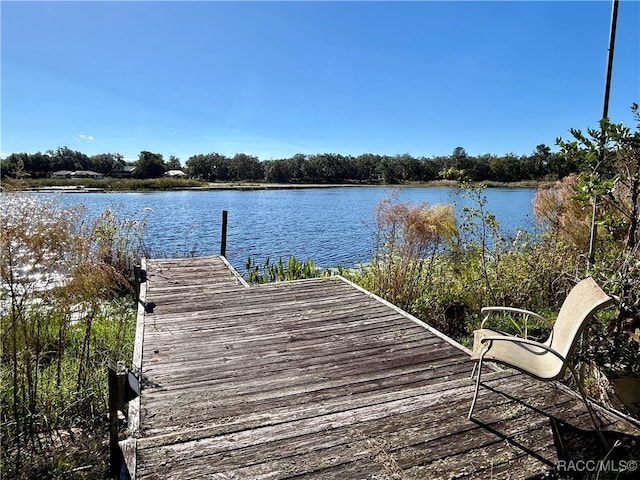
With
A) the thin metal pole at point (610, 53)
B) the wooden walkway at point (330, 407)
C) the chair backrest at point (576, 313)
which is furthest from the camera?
the thin metal pole at point (610, 53)

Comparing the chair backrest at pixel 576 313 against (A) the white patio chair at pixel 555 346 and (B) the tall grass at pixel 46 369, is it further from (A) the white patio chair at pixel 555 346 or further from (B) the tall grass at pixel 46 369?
(B) the tall grass at pixel 46 369

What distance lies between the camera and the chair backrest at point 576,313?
197 cm

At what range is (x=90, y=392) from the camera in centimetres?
298

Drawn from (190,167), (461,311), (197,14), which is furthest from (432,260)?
(190,167)

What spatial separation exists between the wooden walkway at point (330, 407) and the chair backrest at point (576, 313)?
404 mm

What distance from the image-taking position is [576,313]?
221 centimetres

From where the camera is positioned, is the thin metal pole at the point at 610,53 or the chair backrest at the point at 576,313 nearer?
the chair backrest at the point at 576,313

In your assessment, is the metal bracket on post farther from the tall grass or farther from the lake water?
the lake water

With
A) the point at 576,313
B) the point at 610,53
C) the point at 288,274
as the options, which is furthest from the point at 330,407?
the point at 288,274

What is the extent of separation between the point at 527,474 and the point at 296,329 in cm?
220

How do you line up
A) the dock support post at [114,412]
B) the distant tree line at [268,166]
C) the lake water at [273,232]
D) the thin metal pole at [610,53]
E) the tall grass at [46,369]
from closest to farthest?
the dock support post at [114,412] → the tall grass at [46,369] → the thin metal pole at [610,53] → the lake water at [273,232] → the distant tree line at [268,166]

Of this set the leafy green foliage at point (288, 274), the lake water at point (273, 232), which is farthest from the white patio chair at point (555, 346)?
the leafy green foliage at point (288, 274)

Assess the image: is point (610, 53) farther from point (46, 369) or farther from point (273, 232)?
point (273, 232)

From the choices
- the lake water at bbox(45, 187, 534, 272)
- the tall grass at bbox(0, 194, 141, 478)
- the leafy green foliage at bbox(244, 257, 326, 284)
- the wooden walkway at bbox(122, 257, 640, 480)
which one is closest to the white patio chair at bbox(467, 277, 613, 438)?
the wooden walkway at bbox(122, 257, 640, 480)
